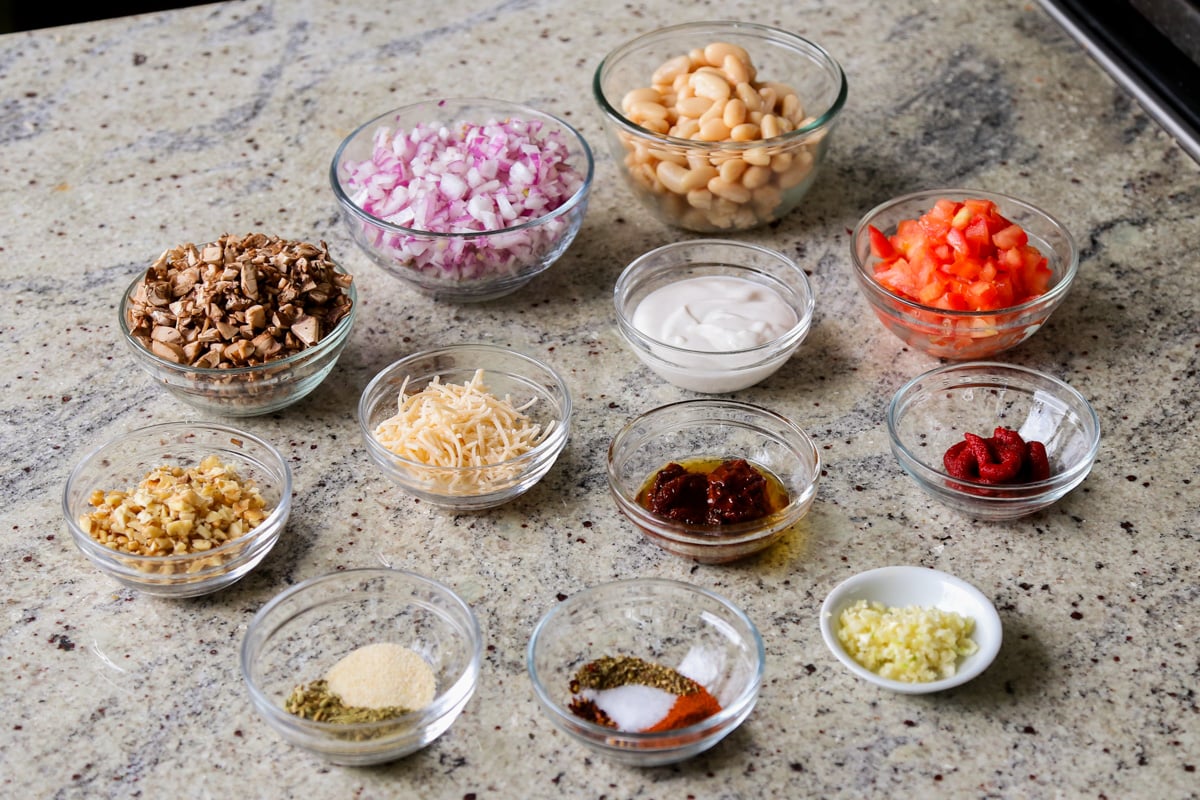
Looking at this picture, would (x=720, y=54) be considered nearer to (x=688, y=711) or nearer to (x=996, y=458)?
(x=996, y=458)

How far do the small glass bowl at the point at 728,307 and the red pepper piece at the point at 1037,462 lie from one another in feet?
1.37

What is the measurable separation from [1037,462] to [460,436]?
0.89 meters

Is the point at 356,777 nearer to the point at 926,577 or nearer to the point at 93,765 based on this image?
the point at 93,765

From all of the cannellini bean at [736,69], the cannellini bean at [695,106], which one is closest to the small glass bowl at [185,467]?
the cannellini bean at [695,106]

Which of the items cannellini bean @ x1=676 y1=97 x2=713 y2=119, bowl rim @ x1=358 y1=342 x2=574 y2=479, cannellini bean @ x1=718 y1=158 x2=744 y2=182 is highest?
→ cannellini bean @ x1=676 y1=97 x2=713 y2=119

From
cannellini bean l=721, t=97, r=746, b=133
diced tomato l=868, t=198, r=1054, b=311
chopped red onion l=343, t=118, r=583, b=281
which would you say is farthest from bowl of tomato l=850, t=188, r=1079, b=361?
chopped red onion l=343, t=118, r=583, b=281

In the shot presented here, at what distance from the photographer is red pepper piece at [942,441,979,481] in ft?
6.23

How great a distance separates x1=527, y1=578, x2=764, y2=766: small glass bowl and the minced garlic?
15 cm

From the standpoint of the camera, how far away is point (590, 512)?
6.38ft

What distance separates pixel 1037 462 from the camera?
1901 millimetres

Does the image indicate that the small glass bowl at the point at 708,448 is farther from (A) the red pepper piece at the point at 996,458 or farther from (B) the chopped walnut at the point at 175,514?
(B) the chopped walnut at the point at 175,514

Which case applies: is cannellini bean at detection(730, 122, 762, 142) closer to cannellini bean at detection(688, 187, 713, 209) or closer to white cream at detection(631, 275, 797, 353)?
cannellini bean at detection(688, 187, 713, 209)

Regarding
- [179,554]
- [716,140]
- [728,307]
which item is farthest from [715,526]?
[716,140]

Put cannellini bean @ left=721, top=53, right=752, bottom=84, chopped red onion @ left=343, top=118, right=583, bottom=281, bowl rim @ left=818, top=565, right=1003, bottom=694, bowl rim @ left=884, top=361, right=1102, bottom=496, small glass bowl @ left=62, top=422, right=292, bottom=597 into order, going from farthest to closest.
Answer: cannellini bean @ left=721, top=53, right=752, bottom=84 < chopped red onion @ left=343, top=118, right=583, bottom=281 < bowl rim @ left=884, top=361, right=1102, bottom=496 < small glass bowl @ left=62, top=422, right=292, bottom=597 < bowl rim @ left=818, top=565, right=1003, bottom=694
